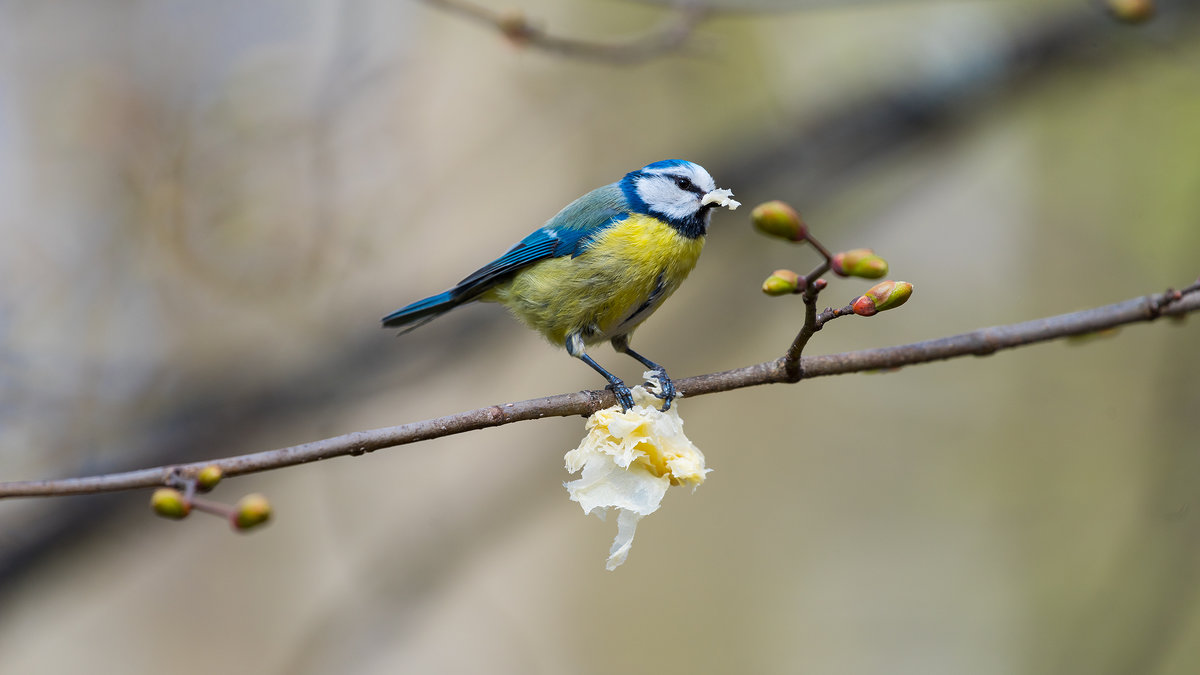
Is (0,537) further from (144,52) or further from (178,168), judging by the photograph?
(144,52)

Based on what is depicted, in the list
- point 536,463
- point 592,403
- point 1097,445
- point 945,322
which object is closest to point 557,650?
point 536,463

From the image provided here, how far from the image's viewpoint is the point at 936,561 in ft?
16.6

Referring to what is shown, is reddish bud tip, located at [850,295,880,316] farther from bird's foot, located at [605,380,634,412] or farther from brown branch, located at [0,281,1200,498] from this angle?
bird's foot, located at [605,380,634,412]

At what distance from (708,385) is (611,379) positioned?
2.20 ft

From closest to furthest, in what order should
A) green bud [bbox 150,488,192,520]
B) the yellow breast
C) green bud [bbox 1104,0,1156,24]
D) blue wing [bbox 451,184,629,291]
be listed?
green bud [bbox 150,488,192,520] → green bud [bbox 1104,0,1156,24] → the yellow breast → blue wing [bbox 451,184,629,291]

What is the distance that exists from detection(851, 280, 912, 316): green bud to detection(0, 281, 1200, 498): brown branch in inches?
7.7

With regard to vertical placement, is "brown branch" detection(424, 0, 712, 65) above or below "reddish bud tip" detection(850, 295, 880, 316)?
above

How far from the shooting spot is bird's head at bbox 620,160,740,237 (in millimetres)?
2199

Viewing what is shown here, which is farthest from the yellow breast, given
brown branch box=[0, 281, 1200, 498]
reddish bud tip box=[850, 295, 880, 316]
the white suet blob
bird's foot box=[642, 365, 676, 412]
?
reddish bud tip box=[850, 295, 880, 316]

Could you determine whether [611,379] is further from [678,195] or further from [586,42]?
[586,42]

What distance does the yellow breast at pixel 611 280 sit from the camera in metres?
2.20

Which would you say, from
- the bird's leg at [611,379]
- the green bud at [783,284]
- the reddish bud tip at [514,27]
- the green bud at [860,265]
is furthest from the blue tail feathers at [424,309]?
the green bud at [860,265]

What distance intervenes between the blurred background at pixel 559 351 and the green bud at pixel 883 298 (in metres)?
1.62

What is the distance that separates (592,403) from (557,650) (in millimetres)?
3634
